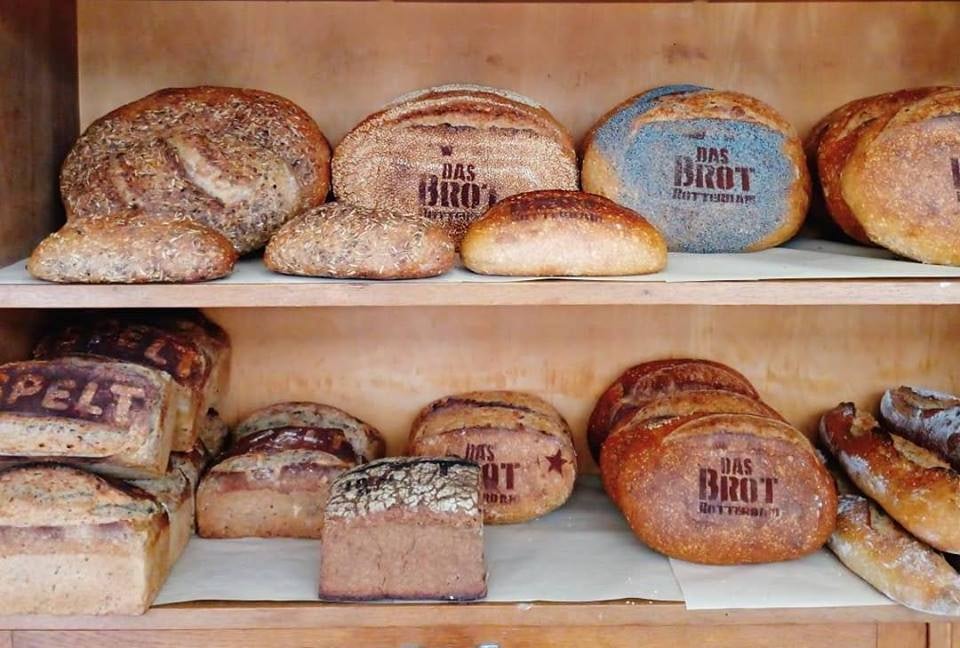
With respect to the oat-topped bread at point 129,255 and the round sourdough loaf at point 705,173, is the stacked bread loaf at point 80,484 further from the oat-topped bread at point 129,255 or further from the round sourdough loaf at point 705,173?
the round sourdough loaf at point 705,173

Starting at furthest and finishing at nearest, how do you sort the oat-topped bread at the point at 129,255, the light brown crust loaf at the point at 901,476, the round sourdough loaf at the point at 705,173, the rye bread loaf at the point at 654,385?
the rye bread loaf at the point at 654,385
the round sourdough loaf at the point at 705,173
the light brown crust loaf at the point at 901,476
the oat-topped bread at the point at 129,255

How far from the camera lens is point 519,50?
5.95 ft

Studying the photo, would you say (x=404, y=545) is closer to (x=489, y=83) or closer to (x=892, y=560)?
(x=892, y=560)

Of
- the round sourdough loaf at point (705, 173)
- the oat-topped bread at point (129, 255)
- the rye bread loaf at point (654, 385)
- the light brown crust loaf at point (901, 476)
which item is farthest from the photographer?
the rye bread loaf at point (654, 385)

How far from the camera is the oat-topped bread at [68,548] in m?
1.40

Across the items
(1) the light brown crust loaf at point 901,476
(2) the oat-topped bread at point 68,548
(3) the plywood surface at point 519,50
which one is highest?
(3) the plywood surface at point 519,50

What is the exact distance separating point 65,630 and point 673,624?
35.0 inches

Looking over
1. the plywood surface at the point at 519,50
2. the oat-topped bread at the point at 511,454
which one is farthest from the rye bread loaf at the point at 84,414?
the plywood surface at the point at 519,50

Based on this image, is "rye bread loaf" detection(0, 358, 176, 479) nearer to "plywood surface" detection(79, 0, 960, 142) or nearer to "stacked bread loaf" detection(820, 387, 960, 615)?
"plywood surface" detection(79, 0, 960, 142)

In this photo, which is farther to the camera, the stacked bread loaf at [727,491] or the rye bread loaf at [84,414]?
the stacked bread loaf at [727,491]

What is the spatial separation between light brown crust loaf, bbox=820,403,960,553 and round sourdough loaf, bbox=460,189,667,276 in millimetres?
512

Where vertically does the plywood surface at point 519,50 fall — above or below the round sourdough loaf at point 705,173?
above

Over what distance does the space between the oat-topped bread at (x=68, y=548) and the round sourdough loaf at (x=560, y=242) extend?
0.63 m

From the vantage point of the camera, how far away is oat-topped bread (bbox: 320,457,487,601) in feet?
4.68
